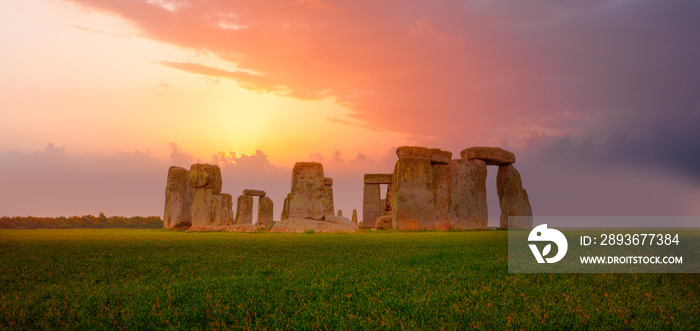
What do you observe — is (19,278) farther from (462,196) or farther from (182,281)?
(462,196)

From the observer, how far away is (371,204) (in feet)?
96.6

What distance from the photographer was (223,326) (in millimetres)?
3471

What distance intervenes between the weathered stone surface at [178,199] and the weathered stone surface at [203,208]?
1881 mm

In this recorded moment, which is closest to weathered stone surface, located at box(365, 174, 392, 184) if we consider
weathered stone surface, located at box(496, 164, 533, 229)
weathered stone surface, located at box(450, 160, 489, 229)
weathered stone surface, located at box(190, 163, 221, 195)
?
weathered stone surface, located at box(450, 160, 489, 229)

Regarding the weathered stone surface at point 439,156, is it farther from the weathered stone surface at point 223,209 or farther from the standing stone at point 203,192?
the weathered stone surface at point 223,209

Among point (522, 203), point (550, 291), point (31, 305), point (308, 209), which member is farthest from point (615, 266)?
point (522, 203)

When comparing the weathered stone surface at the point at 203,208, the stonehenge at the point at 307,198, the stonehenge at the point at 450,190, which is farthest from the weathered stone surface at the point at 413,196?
the weathered stone surface at the point at 203,208

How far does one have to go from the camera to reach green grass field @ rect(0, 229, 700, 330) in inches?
144

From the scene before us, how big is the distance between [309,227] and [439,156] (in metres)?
7.71

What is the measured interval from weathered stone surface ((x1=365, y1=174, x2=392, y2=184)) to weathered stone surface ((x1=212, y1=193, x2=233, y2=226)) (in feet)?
29.7

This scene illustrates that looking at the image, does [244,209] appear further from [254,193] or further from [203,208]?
[203,208]

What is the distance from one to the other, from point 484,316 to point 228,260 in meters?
4.69

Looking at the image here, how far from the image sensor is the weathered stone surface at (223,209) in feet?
69.3

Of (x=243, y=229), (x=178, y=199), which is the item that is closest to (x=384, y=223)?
(x=243, y=229)
